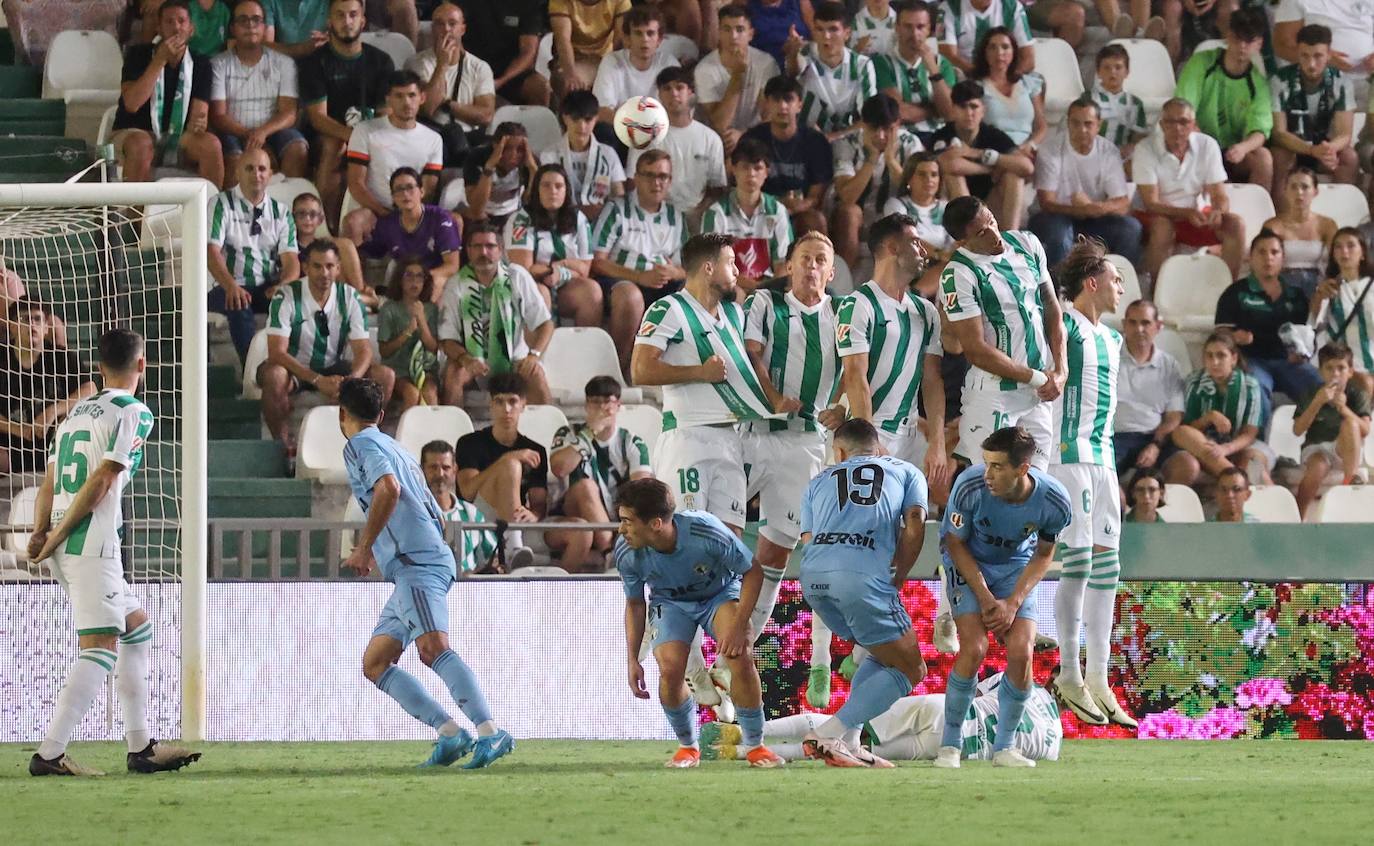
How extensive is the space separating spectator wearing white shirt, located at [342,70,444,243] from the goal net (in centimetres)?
172

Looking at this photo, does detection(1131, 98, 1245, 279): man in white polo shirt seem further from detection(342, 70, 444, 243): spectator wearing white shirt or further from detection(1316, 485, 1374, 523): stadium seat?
detection(342, 70, 444, 243): spectator wearing white shirt

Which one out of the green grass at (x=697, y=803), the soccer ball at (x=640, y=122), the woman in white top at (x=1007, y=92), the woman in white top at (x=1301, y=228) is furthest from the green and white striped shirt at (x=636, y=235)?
the green grass at (x=697, y=803)

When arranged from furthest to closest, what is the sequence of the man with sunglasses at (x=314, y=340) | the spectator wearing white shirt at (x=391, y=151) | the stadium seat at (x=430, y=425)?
the spectator wearing white shirt at (x=391, y=151) < the man with sunglasses at (x=314, y=340) < the stadium seat at (x=430, y=425)

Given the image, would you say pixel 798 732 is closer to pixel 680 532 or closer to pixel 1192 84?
pixel 680 532

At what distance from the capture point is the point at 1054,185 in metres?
→ 14.2

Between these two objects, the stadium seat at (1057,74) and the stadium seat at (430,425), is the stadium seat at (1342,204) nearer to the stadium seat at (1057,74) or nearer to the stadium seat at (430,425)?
the stadium seat at (1057,74)

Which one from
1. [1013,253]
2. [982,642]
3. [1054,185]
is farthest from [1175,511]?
[982,642]

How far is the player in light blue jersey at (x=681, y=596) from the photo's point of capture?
7.79 m

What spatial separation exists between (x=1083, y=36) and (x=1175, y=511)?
4.83m

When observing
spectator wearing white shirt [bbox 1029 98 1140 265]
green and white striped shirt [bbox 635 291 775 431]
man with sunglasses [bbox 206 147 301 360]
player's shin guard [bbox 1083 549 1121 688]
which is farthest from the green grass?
spectator wearing white shirt [bbox 1029 98 1140 265]

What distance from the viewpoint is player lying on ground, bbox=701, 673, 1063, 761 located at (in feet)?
27.5

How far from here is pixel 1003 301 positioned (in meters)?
8.99

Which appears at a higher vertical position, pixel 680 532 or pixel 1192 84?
pixel 1192 84

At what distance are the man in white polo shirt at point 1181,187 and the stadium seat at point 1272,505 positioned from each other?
7.33ft
